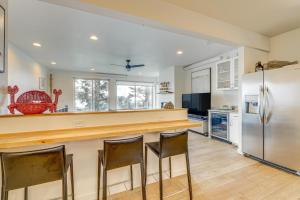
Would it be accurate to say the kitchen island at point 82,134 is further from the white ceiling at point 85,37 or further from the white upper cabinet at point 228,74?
the white upper cabinet at point 228,74

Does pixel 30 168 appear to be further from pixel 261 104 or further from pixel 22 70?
pixel 22 70

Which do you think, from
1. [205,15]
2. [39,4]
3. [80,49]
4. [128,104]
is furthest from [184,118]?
[128,104]

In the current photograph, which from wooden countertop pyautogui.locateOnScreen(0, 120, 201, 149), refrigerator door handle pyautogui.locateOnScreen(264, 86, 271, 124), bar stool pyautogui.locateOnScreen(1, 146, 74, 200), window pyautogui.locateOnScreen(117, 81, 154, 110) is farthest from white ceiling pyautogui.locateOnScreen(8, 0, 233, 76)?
window pyautogui.locateOnScreen(117, 81, 154, 110)

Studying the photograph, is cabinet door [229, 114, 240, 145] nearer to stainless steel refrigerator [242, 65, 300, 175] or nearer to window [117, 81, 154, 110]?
stainless steel refrigerator [242, 65, 300, 175]

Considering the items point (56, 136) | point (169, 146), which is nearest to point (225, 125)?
point (169, 146)

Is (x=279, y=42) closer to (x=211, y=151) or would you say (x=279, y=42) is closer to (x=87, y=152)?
(x=211, y=151)

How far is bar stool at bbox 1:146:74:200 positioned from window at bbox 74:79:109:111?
6894 millimetres

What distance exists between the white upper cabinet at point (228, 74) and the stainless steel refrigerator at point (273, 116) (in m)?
1.00

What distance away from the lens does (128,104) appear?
8688 mm

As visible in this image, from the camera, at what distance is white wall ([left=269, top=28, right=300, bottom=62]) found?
10.1 feet

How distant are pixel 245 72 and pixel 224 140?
6.86ft

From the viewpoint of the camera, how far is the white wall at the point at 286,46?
3.07m

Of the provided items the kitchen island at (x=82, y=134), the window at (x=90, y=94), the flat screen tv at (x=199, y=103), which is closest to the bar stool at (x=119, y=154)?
the kitchen island at (x=82, y=134)

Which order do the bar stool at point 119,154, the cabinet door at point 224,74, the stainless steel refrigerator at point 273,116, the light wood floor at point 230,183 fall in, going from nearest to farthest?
the bar stool at point 119,154 < the light wood floor at point 230,183 < the stainless steel refrigerator at point 273,116 < the cabinet door at point 224,74
